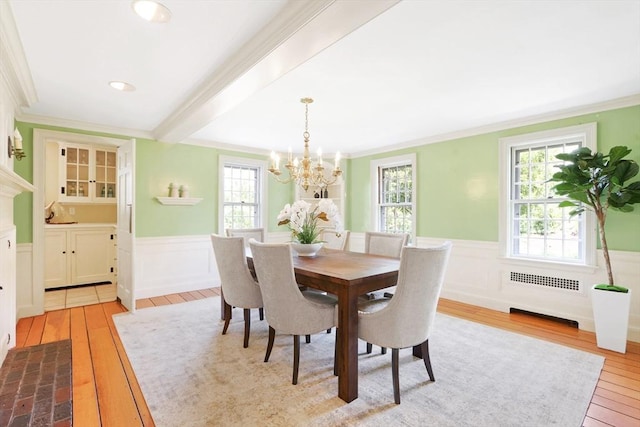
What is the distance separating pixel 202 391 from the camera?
2164mm

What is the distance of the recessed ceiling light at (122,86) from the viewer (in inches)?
110

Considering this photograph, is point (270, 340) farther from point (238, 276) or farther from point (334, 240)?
point (334, 240)

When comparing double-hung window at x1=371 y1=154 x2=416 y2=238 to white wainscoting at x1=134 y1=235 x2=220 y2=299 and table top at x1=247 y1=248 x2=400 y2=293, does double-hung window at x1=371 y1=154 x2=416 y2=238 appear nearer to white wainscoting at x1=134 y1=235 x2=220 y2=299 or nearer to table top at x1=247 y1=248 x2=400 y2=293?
table top at x1=247 y1=248 x2=400 y2=293

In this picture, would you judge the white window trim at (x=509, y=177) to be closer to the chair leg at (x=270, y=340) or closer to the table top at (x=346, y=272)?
the table top at (x=346, y=272)

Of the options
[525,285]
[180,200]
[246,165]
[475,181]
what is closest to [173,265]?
[180,200]

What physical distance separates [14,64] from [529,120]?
5018 mm

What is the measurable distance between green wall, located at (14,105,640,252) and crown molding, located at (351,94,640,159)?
54mm

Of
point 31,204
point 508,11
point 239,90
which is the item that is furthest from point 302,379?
point 31,204

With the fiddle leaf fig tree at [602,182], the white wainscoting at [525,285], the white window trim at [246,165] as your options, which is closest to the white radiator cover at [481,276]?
the white wainscoting at [525,285]

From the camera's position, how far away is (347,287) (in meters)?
2.08

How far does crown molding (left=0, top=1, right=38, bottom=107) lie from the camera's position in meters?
1.90

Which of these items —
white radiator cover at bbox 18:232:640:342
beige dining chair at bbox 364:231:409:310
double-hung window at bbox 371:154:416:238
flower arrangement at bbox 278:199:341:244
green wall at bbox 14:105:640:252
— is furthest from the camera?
double-hung window at bbox 371:154:416:238

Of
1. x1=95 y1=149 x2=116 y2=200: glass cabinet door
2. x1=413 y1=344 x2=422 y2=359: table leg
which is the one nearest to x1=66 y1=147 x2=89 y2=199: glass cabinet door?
x1=95 y1=149 x2=116 y2=200: glass cabinet door

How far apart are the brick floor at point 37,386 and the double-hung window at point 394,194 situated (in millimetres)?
4457
